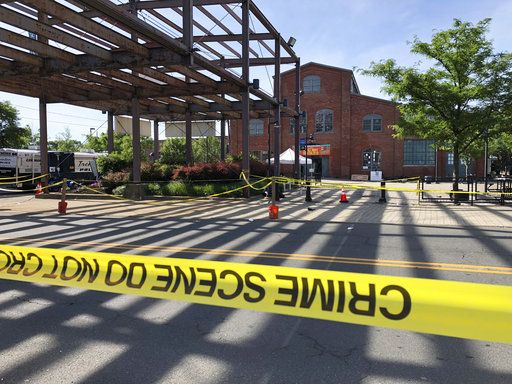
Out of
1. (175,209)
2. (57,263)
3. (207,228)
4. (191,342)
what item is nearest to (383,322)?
(191,342)

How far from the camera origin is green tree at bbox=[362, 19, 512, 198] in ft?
50.2

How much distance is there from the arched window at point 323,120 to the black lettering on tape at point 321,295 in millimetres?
43017

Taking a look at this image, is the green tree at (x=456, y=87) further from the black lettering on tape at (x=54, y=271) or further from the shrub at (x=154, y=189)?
the black lettering on tape at (x=54, y=271)

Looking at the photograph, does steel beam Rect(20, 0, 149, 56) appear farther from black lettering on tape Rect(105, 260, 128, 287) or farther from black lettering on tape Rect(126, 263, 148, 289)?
black lettering on tape Rect(126, 263, 148, 289)

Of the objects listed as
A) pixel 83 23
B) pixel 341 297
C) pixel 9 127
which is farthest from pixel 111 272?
pixel 9 127

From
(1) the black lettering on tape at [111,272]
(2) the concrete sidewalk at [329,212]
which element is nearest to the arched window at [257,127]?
(2) the concrete sidewalk at [329,212]

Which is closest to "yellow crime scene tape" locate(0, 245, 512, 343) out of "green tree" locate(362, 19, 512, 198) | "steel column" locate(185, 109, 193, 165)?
"green tree" locate(362, 19, 512, 198)

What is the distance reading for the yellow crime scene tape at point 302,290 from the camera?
2252 mm

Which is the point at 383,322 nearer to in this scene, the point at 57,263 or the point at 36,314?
the point at 57,263

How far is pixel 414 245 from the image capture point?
8.17 metres

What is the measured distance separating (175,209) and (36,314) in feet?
34.3

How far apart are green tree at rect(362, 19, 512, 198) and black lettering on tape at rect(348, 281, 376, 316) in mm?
14740

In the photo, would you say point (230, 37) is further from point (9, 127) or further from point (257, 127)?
point (9, 127)

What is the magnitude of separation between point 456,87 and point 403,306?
598 inches
